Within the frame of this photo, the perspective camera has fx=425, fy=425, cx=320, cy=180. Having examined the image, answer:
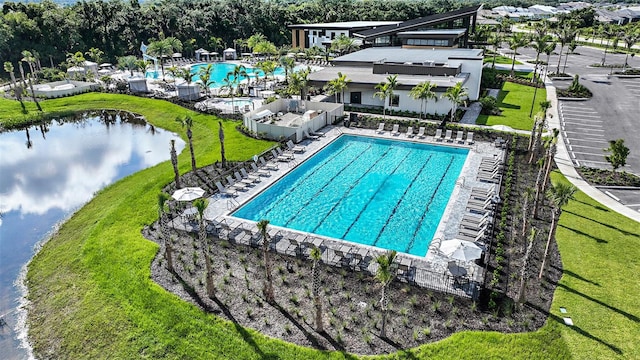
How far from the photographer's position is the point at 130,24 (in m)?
77.2

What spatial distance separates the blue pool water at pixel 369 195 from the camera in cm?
2214

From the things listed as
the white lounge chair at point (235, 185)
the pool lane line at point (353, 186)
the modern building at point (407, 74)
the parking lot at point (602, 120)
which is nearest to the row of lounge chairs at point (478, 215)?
the pool lane line at point (353, 186)

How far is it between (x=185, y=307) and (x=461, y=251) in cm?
1109

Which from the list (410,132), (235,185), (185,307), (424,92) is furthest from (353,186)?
(424,92)

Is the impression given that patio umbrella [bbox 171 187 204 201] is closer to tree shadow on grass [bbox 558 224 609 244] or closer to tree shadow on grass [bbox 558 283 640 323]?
tree shadow on grass [bbox 558 283 640 323]

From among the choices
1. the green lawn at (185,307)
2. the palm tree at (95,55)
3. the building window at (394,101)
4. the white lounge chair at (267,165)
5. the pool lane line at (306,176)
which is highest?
the palm tree at (95,55)

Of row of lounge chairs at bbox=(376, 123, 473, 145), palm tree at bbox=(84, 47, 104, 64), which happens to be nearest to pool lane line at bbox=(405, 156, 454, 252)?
row of lounge chairs at bbox=(376, 123, 473, 145)

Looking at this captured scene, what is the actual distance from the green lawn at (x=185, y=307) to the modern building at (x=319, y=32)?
65.1 meters

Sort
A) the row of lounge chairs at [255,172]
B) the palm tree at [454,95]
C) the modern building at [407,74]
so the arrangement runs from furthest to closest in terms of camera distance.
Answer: the modern building at [407,74]
the palm tree at [454,95]
the row of lounge chairs at [255,172]

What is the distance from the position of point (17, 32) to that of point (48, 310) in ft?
207

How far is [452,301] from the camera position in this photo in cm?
1609

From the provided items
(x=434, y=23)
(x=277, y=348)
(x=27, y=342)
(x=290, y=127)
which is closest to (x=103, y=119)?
(x=290, y=127)

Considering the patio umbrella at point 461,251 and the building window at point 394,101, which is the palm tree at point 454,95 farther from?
the patio umbrella at point 461,251

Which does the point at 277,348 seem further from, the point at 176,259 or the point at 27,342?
the point at 27,342
